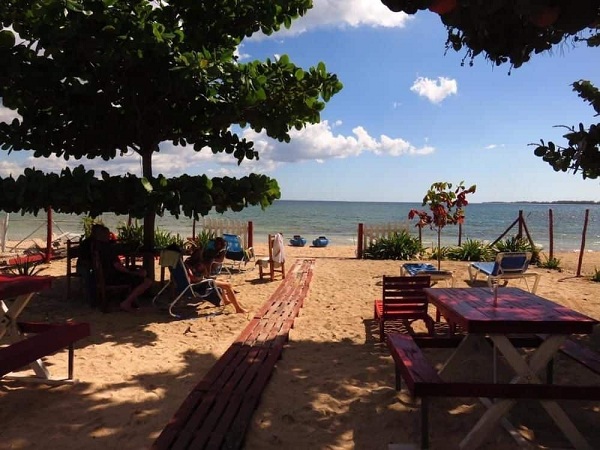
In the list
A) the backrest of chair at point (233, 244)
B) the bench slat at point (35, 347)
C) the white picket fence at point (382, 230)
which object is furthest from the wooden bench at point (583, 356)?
the white picket fence at point (382, 230)

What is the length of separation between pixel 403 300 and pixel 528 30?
3296 mm

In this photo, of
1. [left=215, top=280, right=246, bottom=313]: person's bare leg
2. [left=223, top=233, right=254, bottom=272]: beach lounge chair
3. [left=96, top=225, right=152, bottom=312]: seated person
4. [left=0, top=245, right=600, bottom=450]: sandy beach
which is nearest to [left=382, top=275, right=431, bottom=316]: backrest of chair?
[left=0, top=245, right=600, bottom=450]: sandy beach

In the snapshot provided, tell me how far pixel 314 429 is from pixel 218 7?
6780mm

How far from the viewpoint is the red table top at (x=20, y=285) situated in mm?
3748

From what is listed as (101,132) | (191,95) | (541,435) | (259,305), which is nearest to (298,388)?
(541,435)

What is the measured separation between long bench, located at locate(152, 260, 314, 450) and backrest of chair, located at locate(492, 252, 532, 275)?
450 cm

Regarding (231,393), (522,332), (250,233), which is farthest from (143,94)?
(250,233)

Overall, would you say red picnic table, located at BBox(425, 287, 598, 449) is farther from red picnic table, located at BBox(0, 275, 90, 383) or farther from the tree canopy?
the tree canopy

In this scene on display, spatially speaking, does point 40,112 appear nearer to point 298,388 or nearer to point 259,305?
point 259,305

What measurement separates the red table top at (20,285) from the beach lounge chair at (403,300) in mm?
3736

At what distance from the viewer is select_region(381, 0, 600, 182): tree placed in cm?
211

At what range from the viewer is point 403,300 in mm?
5820

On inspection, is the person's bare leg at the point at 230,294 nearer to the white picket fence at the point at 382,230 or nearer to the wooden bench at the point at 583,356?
the wooden bench at the point at 583,356

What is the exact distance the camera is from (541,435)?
10.9ft
